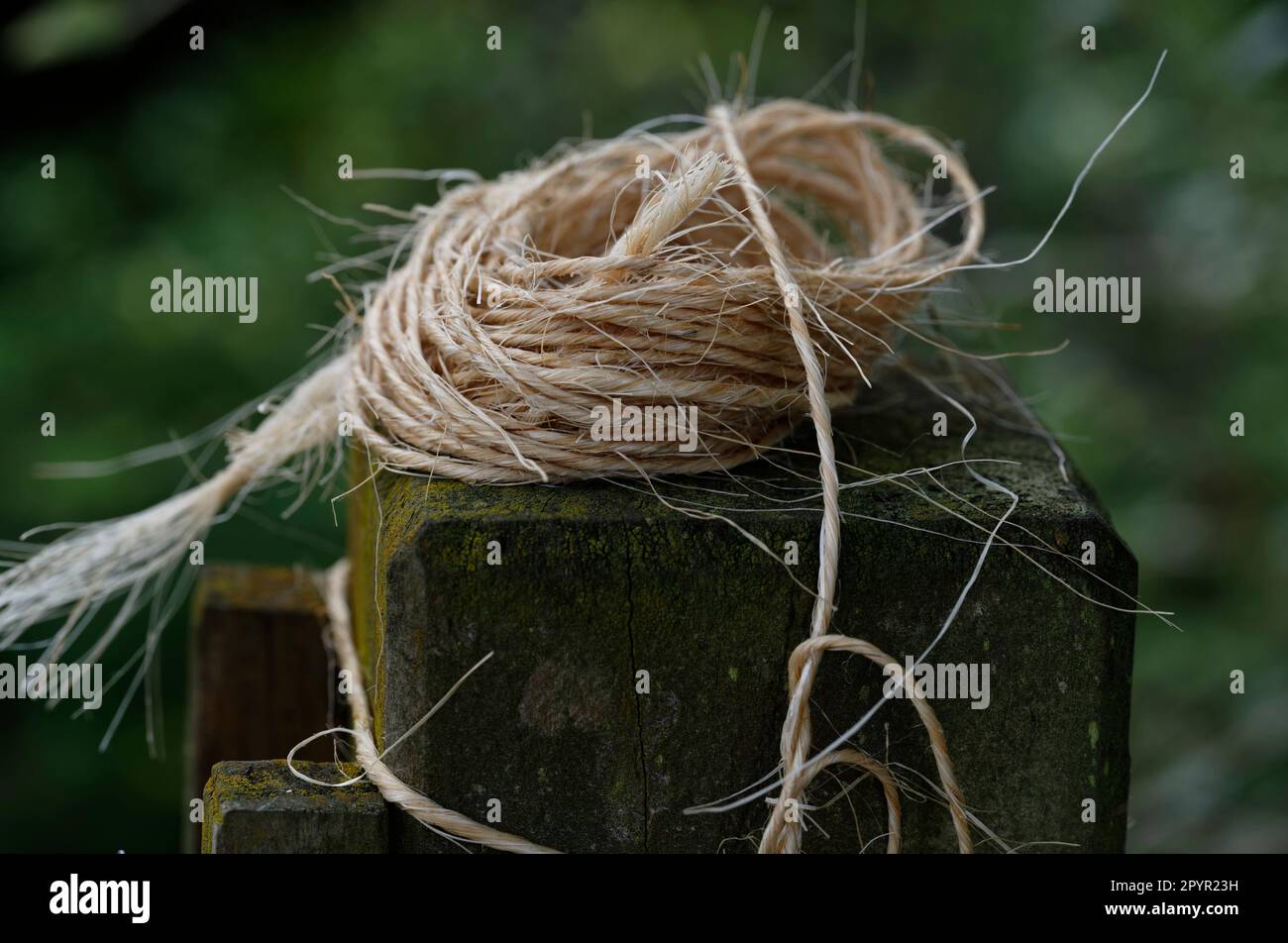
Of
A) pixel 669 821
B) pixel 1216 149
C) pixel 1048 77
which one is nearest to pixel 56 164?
pixel 1048 77

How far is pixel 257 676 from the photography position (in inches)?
65.2

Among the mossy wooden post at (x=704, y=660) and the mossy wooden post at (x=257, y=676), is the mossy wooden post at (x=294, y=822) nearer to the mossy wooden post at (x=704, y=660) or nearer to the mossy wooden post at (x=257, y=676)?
the mossy wooden post at (x=704, y=660)

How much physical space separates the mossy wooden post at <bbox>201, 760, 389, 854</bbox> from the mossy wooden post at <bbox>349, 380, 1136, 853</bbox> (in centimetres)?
4

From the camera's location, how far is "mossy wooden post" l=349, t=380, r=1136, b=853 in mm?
1034

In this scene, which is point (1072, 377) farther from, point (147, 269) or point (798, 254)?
point (147, 269)

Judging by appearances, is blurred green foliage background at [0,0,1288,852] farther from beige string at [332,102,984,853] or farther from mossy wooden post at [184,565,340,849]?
beige string at [332,102,984,853]

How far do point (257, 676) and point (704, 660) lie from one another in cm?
82

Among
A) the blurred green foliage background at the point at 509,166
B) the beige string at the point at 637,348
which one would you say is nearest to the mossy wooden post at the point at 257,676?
the beige string at the point at 637,348

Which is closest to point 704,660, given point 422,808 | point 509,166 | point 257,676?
point 422,808

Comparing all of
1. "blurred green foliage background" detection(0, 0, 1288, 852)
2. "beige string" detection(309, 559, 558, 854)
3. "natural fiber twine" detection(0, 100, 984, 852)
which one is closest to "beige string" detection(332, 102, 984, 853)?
"natural fiber twine" detection(0, 100, 984, 852)

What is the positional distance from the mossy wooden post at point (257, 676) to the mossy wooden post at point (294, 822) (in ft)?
1.94

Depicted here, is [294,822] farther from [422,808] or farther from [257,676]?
[257,676]

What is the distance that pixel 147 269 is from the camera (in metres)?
3.44

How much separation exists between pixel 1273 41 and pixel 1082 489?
1356mm
